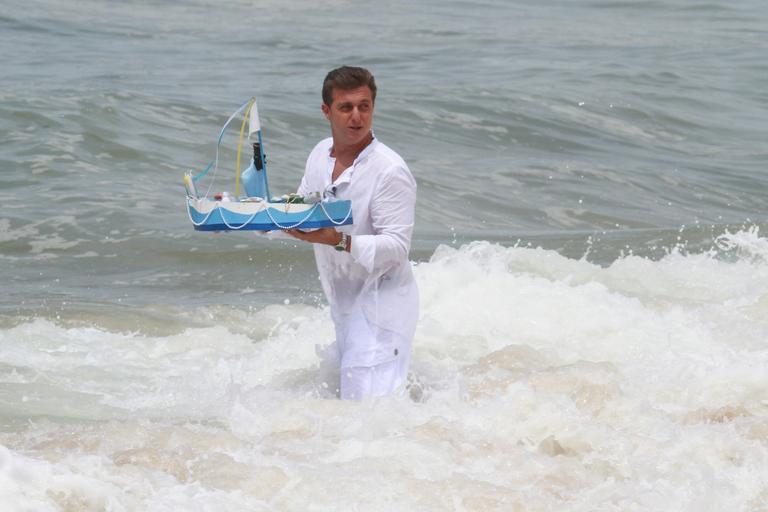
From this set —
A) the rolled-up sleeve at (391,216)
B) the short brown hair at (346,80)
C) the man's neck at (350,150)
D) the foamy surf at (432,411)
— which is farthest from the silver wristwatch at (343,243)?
the foamy surf at (432,411)

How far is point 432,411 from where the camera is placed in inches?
220

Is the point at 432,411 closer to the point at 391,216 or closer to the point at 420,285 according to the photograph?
the point at 391,216

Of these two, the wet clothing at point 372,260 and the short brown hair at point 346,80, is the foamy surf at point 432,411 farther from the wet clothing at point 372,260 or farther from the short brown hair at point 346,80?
the short brown hair at point 346,80

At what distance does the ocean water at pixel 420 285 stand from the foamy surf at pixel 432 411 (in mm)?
17

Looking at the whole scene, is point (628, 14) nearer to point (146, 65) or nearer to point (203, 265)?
point (146, 65)

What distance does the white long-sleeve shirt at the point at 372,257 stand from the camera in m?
5.25

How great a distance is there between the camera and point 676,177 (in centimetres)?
1470

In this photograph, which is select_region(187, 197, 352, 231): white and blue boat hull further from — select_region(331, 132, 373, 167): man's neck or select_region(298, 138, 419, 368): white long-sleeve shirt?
select_region(331, 132, 373, 167): man's neck

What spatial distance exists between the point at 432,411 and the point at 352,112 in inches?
48.7

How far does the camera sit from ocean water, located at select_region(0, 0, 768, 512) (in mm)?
4984

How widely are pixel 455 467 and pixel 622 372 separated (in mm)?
1586

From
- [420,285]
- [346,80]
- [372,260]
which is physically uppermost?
[346,80]

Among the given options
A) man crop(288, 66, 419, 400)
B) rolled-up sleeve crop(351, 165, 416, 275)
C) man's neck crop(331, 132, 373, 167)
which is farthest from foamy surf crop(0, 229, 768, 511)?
man's neck crop(331, 132, 373, 167)

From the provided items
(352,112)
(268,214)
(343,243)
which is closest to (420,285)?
(352,112)
